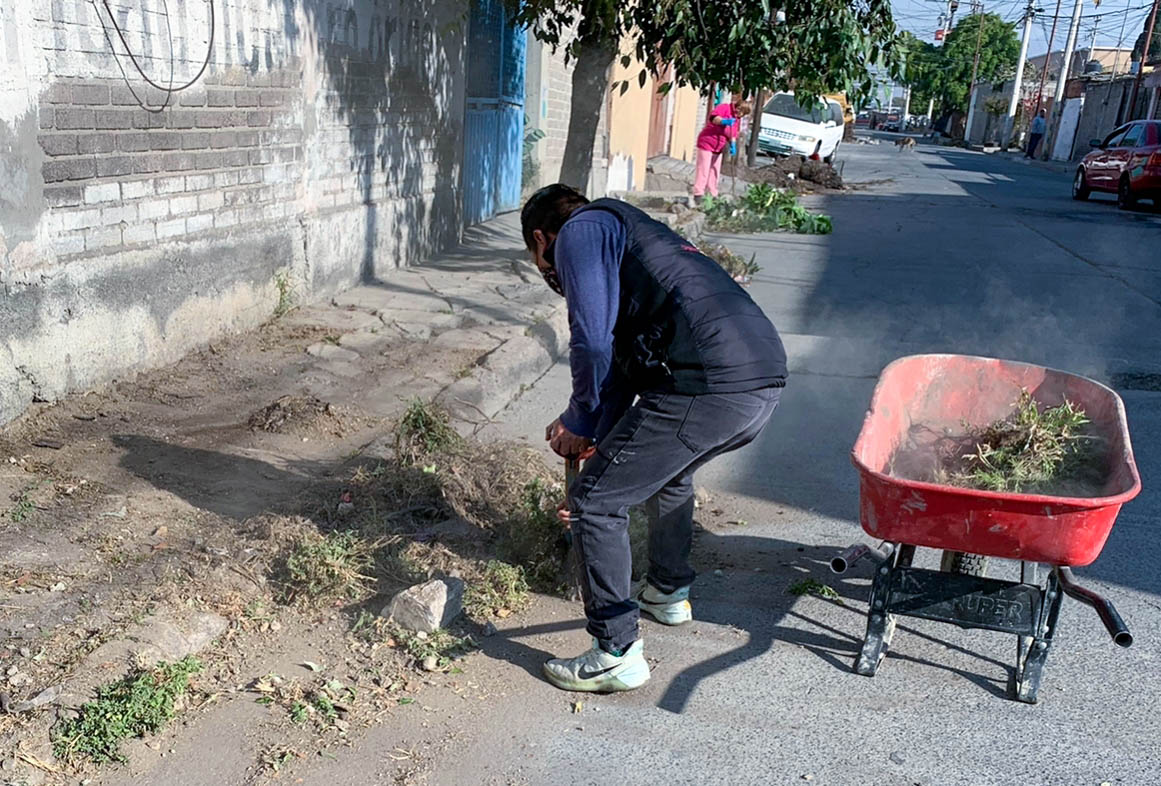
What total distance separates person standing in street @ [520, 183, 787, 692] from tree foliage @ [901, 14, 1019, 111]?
267 ft

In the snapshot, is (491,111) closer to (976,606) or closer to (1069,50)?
(976,606)

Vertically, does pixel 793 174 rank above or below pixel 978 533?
below

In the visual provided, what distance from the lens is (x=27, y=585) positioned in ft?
11.3

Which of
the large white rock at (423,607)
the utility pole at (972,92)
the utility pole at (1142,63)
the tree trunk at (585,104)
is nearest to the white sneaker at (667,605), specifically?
the large white rock at (423,607)

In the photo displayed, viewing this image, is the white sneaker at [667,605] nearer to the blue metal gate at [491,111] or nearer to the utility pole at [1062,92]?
the blue metal gate at [491,111]

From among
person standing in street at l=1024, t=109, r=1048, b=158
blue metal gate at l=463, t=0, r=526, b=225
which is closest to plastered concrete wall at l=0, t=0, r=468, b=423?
blue metal gate at l=463, t=0, r=526, b=225

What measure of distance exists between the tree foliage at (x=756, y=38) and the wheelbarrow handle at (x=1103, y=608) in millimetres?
5286

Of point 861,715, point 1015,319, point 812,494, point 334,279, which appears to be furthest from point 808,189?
point 861,715

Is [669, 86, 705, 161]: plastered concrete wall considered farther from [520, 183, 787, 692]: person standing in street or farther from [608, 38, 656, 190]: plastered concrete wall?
[520, 183, 787, 692]: person standing in street

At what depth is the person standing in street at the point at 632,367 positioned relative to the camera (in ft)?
9.73

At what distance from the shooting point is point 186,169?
20.0 ft

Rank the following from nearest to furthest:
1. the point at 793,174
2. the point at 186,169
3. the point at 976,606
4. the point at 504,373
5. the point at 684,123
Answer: the point at 976,606, the point at 186,169, the point at 504,373, the point at 793,174, the point at 684,123

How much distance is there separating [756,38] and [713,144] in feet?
25.0

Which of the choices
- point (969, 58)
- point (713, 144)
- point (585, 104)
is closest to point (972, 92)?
point (969, 58)
